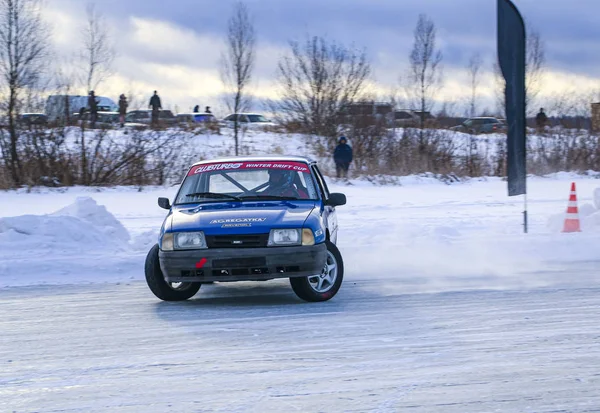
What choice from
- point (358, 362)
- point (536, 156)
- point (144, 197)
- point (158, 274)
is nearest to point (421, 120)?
point (536, 156)

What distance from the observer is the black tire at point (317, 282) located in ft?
29.8

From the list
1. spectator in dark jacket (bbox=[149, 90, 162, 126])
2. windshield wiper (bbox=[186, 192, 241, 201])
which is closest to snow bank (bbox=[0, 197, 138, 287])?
windshield wiper (bbox=[186, 192, 241, 201])

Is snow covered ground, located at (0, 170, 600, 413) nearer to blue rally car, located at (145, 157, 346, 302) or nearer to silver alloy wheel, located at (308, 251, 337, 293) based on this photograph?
silver alloy wheel, located at (308, 251, 337, 293)

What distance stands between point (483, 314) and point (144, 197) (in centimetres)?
1821

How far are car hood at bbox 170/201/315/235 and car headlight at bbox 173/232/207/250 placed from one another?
5 cm

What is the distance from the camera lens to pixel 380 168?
3250cm

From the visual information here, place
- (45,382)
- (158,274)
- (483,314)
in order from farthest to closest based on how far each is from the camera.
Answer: (158,274) < (483,314) < (45,382)

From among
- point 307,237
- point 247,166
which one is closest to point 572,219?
point 247,166

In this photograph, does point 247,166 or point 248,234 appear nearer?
point 248,234

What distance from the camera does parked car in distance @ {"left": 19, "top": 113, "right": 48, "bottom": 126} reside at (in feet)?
90.6

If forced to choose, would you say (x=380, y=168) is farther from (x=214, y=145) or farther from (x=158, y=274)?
(x=158, y=274)

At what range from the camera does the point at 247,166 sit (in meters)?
10.2

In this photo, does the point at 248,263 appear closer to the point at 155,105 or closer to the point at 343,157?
→ the point at 343,157

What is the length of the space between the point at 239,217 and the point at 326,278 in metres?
1.14
